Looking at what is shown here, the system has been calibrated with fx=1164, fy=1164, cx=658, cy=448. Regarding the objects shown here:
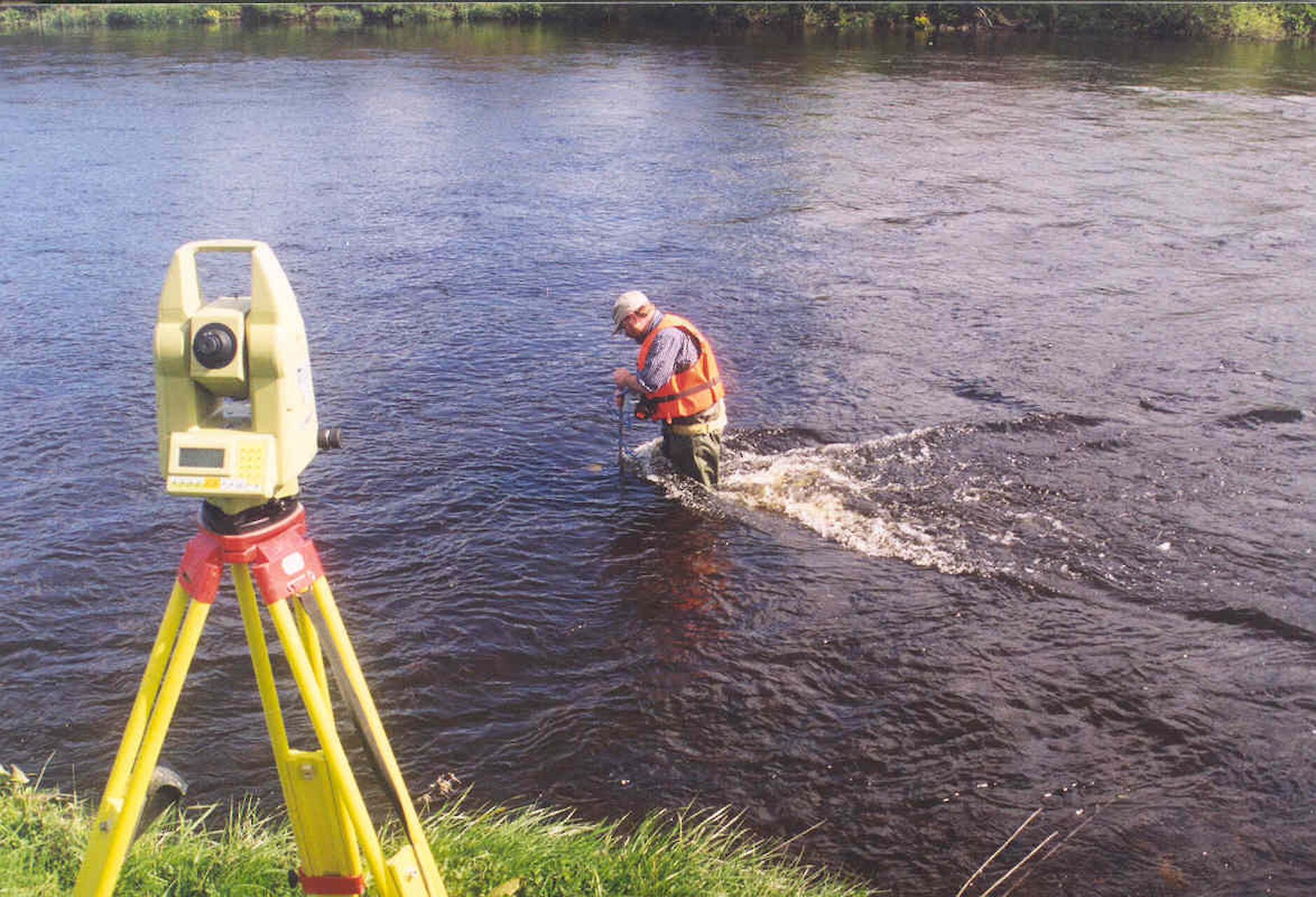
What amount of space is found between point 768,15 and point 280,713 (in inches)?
1844

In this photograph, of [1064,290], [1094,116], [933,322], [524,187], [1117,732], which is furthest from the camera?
[1094,116]

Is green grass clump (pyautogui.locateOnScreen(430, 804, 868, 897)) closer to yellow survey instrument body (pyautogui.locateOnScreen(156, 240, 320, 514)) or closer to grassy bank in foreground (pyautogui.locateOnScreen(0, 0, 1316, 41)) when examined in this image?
yellow survey instrument body (pyautogui.locateOnScreen(156, 240, 320, 514))

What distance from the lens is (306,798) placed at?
3.99 m

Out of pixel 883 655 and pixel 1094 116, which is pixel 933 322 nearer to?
pixel 883 655

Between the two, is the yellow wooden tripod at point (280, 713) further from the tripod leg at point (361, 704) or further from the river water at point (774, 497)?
the river water at point (774, 497)

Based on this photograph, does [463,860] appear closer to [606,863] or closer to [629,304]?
[606,863]

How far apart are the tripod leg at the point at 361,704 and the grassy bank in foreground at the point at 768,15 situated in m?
46.1

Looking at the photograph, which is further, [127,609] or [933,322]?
[933,322]

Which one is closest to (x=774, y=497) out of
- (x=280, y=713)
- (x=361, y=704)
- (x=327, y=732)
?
(x=361, y=704)

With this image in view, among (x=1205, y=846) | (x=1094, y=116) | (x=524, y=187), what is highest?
(x=1094, y=116)

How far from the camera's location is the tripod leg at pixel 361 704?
12.5 feet

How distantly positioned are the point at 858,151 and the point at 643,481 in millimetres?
16178

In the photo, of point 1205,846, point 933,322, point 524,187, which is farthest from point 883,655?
point 524,187

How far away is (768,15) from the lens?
46.6m
